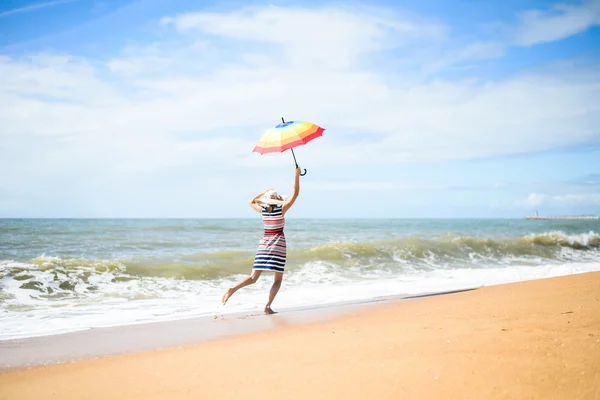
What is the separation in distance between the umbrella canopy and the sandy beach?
9.91 ft

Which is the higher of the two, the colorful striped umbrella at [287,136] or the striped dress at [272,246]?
the colorful striped umbrella at [287,136]

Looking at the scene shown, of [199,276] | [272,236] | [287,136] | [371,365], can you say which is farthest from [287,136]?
[199,276]

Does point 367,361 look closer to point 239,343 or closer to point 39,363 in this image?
point 239,343

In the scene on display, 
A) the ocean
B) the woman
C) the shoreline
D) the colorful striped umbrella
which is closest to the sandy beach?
the shoreline

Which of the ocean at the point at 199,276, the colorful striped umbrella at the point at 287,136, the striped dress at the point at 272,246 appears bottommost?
the ocean at the point at 199,276

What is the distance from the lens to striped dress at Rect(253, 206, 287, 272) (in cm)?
748

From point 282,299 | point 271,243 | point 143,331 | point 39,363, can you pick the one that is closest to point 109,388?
point 39,363

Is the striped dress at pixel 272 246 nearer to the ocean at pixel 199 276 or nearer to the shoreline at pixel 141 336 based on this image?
the shoreline at pixel 141 336

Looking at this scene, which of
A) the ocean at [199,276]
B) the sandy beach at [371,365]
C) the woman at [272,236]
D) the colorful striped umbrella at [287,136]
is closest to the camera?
the sandy beach at [371,365]

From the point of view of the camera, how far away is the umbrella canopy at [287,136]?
7613 millimetres

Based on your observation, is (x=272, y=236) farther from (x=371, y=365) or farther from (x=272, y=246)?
(x=371, y=365)

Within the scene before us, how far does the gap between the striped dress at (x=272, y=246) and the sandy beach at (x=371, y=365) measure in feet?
5.79

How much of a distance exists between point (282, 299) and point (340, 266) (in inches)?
239

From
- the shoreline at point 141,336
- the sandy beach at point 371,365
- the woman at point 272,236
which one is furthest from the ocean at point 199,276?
the sandy beach at point 371,365
